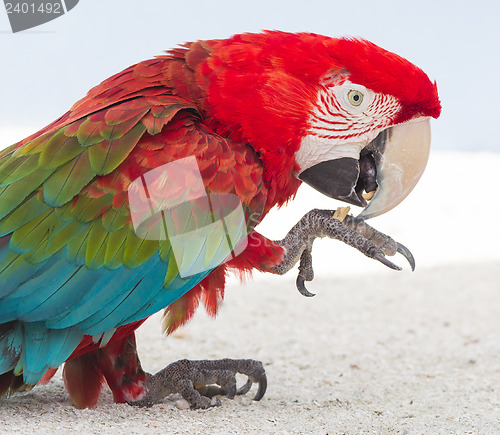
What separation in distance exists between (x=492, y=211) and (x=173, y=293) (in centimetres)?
457

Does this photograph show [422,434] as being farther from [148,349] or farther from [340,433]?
[148,349]

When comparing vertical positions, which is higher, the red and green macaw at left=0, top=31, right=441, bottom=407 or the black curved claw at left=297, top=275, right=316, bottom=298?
the red and green macaw at left=0, top=31, right=441, bottom=407

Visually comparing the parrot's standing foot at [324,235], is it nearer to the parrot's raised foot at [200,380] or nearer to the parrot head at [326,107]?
the parrot head at [326,107]

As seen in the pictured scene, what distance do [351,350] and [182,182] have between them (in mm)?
1399

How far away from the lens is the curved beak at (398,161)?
1.80 metres

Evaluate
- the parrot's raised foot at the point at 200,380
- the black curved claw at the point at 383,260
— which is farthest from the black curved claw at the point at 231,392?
the black curved claw at the point at 383,260

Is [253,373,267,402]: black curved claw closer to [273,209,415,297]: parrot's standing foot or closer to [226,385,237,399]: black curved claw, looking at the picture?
[226,385,237,399]: black curved claw

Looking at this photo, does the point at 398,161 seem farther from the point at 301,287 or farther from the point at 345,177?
the point at 301,287

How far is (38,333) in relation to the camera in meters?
1.59

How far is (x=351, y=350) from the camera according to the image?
2.72 metres

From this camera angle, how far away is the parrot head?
1715 mm

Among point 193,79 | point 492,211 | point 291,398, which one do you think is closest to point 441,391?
point 291,398

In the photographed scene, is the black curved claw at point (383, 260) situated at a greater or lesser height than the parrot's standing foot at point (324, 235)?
lesser

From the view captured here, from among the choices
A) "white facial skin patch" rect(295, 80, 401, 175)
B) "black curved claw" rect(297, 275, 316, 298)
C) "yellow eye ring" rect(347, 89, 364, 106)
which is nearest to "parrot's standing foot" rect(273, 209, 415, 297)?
"black curved claw" rect(297, 275, 316, 298)
